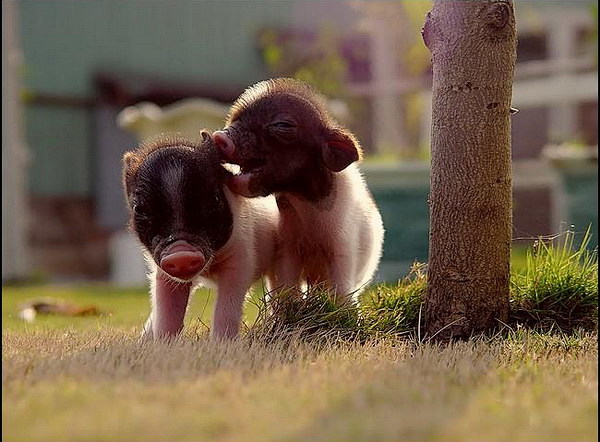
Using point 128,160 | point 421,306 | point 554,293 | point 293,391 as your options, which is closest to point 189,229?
point 128,160

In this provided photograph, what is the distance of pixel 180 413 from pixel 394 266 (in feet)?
20.1

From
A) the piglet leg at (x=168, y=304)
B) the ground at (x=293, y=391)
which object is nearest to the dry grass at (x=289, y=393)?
the ground at (x=293, y=391)

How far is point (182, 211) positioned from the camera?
3.13 metres

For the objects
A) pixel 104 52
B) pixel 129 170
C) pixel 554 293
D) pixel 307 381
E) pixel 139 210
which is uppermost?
pixel 104 52

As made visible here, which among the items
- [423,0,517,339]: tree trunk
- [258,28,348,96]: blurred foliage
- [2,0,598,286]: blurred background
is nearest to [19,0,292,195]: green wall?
[2,0,598,286]: blurred background

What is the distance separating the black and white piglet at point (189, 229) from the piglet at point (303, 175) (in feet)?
0.39

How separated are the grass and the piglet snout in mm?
526

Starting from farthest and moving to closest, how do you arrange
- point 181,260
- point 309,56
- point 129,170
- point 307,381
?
point 309,56, point 129,170, point 181,260, point 307,381

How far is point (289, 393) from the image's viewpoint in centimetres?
214

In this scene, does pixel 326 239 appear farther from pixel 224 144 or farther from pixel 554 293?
pixel 554 293

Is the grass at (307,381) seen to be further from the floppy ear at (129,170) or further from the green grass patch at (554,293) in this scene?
the floppy ear at (129,170)

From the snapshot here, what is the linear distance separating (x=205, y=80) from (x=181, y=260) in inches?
459

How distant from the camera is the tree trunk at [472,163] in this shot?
11.2 ft

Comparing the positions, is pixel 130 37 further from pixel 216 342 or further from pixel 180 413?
pixel 180 413
